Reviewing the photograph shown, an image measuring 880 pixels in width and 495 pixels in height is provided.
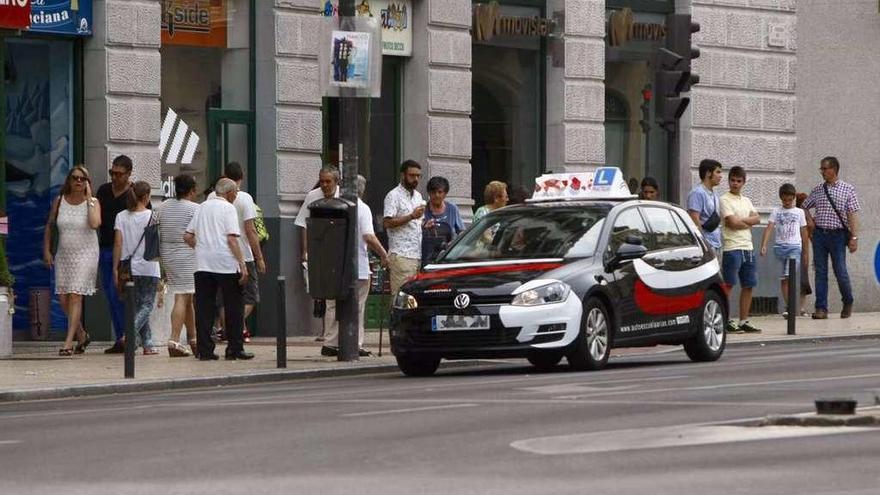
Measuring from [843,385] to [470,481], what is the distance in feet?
21.8

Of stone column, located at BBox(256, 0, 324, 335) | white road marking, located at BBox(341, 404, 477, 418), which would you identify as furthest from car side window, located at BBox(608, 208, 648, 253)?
stone column, located at BBox(256, 0, 324, 335)

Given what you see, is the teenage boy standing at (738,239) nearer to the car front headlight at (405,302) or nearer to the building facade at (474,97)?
the building facade at (474,97)

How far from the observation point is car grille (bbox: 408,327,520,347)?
18.5m

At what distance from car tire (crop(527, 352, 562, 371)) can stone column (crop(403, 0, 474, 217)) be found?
8.26 meters

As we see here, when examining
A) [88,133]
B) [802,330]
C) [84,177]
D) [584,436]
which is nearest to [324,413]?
[584,436]

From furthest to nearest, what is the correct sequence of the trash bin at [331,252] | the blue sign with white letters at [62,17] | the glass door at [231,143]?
the glass door at [231,143], the blue sign with white letters at [62,17], the trash bin at [331,252]

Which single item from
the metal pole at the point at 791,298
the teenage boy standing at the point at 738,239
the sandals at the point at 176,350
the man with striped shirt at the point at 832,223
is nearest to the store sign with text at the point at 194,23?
the sandals at the point at 176,350

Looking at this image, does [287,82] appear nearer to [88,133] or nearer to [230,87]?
[230,87]

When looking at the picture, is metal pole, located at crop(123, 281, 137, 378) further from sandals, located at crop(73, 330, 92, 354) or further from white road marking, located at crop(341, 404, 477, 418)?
white road marking, located at crop(341, 404, 477, 418)

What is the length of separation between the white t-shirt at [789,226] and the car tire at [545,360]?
395 inches

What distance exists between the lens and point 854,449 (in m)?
11.5

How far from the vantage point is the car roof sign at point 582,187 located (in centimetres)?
2092

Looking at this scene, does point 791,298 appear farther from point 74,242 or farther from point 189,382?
point 189,382

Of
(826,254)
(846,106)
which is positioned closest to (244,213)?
(826,254)
